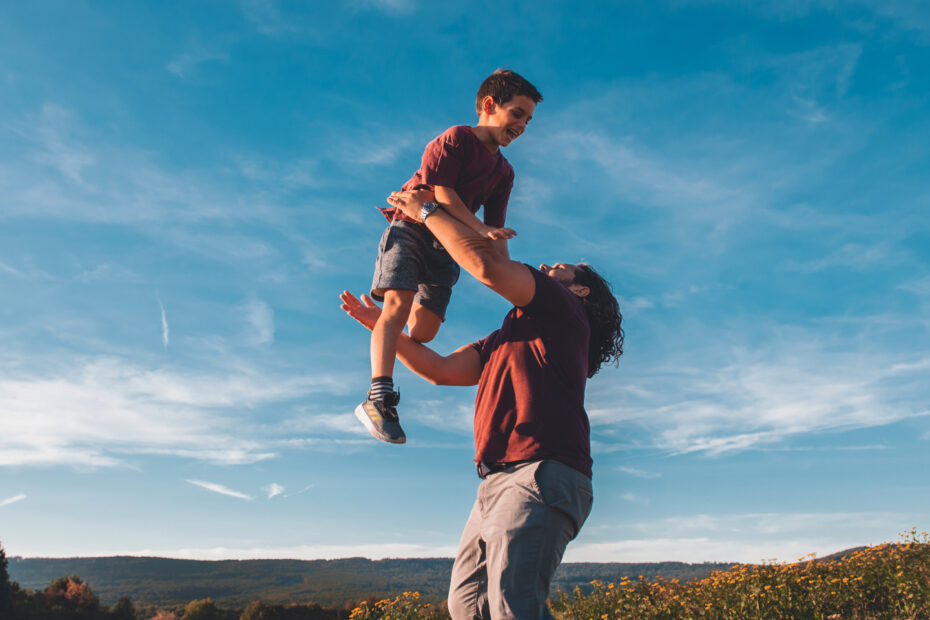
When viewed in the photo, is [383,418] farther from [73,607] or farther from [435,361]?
[73,607]

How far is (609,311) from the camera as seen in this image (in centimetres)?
333

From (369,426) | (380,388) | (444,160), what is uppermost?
(444,160)

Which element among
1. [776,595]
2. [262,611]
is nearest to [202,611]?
[262,611]

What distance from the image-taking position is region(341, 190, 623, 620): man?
2.23 m

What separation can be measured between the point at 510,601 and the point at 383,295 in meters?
1.90

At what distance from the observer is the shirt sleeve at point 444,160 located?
130 inches

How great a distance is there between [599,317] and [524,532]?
1.37 metres

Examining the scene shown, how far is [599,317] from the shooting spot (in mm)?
3275

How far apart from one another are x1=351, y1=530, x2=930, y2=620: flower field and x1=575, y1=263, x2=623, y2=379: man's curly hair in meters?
4.41

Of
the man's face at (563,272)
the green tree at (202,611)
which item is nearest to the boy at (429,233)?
the man's face at (563,272)

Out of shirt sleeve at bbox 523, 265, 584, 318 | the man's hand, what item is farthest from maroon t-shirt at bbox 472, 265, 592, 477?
the man's hand

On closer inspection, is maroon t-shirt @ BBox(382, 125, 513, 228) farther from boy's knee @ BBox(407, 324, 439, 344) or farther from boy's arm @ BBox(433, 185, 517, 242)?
boy's knee @ BBox(407, 324, 439, 344)

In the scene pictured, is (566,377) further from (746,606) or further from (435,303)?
(746,606)

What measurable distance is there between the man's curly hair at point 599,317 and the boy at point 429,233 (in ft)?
1.56
